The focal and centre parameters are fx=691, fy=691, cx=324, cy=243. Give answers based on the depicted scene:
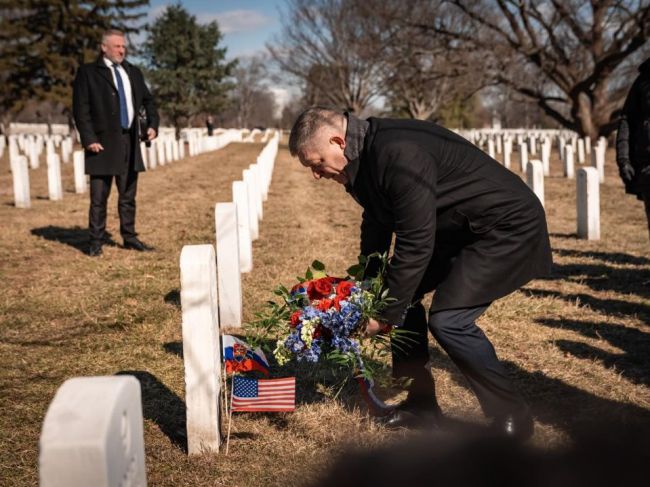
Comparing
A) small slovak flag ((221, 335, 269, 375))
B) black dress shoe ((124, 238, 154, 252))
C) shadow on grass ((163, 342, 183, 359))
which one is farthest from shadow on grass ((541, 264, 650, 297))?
black dress shoe ((124, 238, 154, 252))

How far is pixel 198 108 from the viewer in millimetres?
54031

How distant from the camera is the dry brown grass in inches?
139

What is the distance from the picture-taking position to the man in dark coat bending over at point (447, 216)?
3.04m

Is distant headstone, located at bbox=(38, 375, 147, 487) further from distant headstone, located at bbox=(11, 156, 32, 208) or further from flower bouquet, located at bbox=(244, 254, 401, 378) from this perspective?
distant headstone, located at bbox=(11, 156, 32, 208)

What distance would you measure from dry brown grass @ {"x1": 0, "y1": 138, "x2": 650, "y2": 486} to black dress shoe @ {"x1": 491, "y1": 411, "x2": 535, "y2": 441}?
15 centimetres

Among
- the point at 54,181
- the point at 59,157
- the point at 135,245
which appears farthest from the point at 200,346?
the point at 59,157

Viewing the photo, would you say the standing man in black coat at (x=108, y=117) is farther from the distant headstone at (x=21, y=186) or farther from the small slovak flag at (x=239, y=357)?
the distant headstone at (x=21, y=186)

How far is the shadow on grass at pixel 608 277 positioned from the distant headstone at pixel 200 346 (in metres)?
4.75

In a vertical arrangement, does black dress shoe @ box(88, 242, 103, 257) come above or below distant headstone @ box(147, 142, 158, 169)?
below

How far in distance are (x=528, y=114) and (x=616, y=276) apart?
8257 cm

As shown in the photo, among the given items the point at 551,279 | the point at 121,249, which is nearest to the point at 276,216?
the point at 121,249

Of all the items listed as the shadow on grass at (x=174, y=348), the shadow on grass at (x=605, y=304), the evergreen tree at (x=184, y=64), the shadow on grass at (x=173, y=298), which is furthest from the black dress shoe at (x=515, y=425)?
the evergreen tree at (x=184, y=64)

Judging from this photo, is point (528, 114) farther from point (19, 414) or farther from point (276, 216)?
point (19, 414)

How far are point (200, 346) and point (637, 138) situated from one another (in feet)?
13.9
